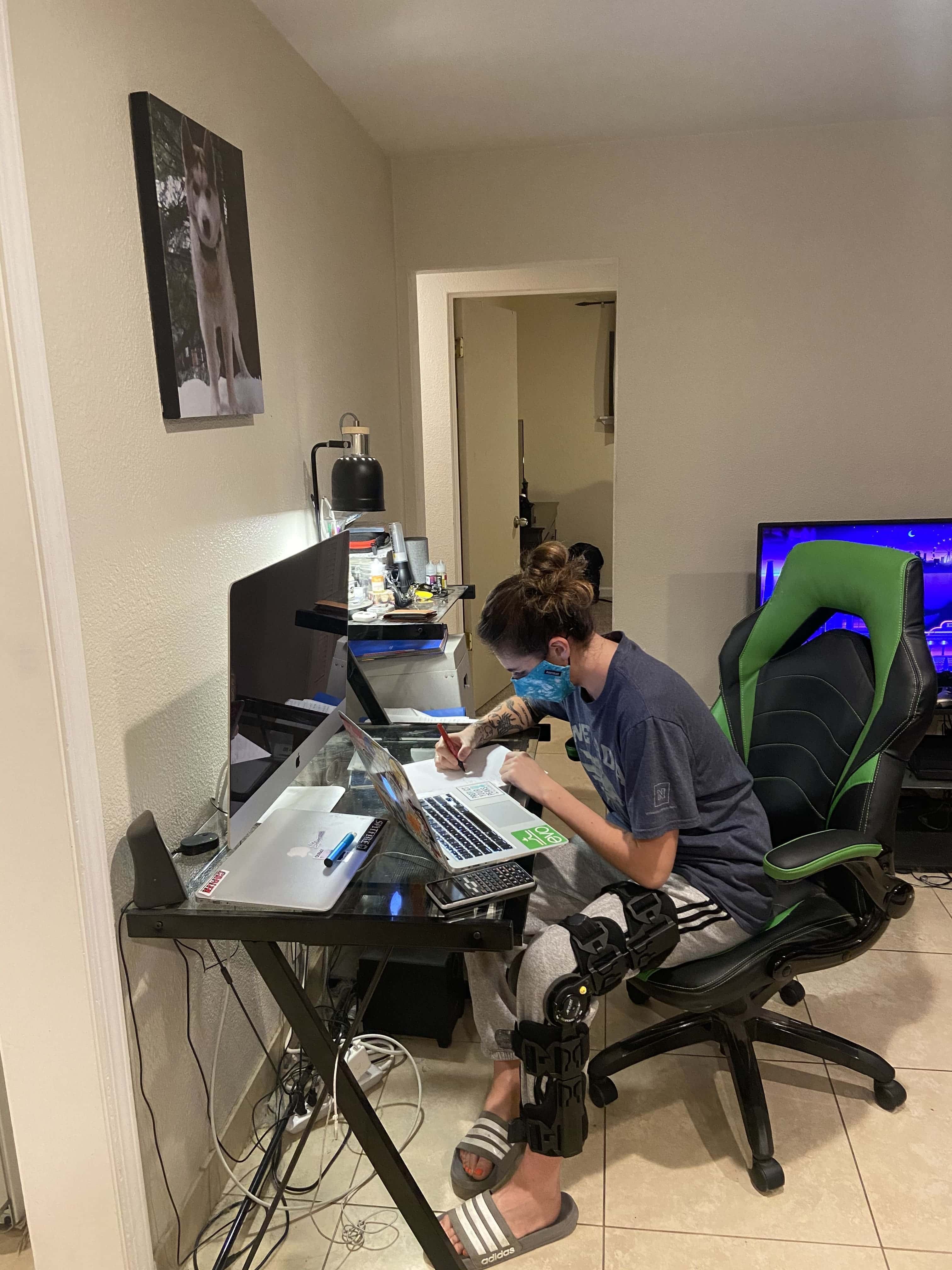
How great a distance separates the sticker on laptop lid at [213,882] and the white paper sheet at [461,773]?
41 cm

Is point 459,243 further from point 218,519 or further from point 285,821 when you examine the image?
point 285,821

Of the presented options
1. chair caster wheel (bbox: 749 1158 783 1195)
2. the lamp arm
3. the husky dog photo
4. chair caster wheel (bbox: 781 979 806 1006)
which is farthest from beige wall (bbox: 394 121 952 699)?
chair caster wheel (bbox: 749 1158 783 1195)

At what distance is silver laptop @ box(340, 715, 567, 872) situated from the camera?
59.9 inches

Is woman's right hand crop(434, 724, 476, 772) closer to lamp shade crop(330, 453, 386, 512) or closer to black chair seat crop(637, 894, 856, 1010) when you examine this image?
black chair seat crop(637, 894, 856, 1010)

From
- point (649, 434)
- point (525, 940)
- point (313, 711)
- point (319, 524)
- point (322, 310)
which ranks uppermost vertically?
point (322, 310)

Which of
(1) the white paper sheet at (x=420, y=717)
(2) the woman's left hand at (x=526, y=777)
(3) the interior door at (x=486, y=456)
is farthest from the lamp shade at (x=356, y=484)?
(3) the interior door at (x=486, y=456)

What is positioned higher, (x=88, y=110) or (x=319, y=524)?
(x=88, y=110)

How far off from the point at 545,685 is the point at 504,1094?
34.5 inches

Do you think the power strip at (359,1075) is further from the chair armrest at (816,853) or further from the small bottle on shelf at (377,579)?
the small bottle on shelf at (377,579)

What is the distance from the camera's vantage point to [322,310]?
8.25 ft

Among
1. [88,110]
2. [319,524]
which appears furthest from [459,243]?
[88,110]

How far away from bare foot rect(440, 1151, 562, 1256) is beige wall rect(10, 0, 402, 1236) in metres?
0.60

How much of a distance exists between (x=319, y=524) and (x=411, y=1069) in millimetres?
1392

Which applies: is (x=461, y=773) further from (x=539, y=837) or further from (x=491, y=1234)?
(x=491, y=1234)
